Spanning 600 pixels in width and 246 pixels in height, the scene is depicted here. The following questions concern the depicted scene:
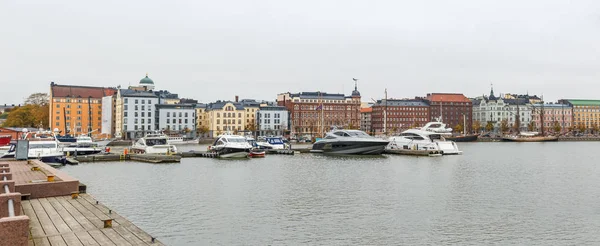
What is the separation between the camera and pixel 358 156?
7725 cm

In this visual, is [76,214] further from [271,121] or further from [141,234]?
[271,121]

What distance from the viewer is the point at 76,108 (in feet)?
525

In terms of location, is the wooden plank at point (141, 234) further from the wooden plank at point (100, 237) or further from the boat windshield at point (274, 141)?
the boat windshield at point (274, 141)

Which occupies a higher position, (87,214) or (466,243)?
(87,214)

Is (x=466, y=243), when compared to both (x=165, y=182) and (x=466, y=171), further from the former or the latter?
(x=466, y=171)

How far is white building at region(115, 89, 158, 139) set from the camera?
149125mm

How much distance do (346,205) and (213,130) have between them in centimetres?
13736

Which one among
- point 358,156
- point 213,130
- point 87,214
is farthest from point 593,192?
point 213,130

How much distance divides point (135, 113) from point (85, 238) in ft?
470

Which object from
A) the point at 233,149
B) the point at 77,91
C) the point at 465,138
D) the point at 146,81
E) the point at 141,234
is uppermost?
the point at 146,81

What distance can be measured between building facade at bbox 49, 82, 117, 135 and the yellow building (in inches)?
1468

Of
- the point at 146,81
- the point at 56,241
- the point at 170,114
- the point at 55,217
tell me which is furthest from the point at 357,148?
the point at 146,81

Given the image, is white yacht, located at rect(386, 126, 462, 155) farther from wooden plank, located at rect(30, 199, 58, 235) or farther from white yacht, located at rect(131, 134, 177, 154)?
wooden plank, located at rect(30, 199, 58, 235)

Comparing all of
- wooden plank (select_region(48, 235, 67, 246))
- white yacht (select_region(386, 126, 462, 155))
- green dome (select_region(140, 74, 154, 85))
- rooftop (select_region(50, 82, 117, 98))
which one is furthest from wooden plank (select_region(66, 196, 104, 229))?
green dome (select_region(140, 74, 154, 85))
